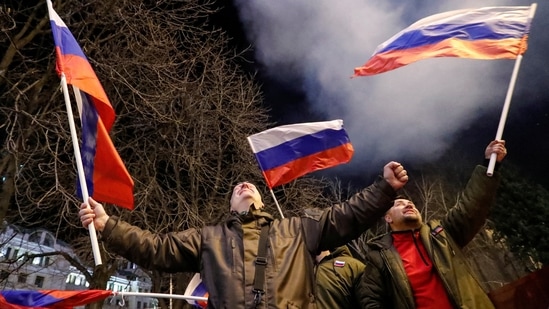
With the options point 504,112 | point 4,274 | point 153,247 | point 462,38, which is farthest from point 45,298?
point 462,38

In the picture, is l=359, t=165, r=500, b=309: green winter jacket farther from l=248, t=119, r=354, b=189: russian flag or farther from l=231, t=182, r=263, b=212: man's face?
l=248, t=119, r=354, b=189: russian flag

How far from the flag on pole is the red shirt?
12.6ft

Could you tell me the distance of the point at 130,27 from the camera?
8.88 metres

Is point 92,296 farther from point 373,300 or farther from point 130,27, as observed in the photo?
point 130,27

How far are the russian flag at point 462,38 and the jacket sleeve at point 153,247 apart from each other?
254 cm

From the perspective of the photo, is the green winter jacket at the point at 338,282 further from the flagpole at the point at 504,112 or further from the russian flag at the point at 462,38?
the russian flag at the point at 462,38

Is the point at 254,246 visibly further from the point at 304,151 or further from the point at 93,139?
the point at 304,151

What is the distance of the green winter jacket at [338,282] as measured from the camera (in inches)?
151

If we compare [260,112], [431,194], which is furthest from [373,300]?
[431,194]

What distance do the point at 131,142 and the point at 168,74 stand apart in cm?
273

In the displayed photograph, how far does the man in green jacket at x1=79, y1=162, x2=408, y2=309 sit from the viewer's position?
8.29 feet

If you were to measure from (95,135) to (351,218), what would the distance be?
2453 millimetres

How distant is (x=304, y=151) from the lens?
21.3 feet

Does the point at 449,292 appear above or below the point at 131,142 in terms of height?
below
